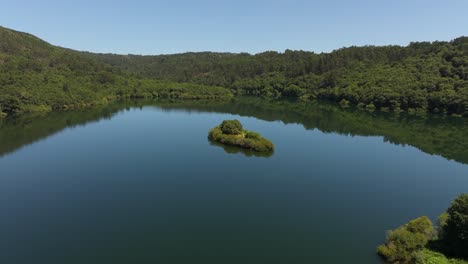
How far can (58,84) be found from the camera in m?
121

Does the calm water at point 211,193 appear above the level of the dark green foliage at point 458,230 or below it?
below

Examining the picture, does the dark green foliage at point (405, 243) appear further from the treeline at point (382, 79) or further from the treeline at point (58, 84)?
the treeline at point (58, 84)

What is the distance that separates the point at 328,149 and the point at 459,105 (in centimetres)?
6271

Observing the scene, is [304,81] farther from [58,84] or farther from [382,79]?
[58,84]

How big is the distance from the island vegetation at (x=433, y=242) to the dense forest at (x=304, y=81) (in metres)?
89.7

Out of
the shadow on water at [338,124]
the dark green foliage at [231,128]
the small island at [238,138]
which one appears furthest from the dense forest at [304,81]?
the dark green foliage at [231,128]

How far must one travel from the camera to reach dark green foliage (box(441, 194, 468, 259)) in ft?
74.7

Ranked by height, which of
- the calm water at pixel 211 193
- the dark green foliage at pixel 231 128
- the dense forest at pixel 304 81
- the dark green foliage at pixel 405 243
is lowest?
the calm water at pixel 211 193

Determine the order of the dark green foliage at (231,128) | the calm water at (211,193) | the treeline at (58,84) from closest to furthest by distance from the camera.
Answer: the calm water at (211,193) < the dark green foliage at (231,128) < the treeline at (58,84)

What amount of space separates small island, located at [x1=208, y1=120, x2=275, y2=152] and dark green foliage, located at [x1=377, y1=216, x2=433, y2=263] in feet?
105

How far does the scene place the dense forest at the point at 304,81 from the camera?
108625 mm

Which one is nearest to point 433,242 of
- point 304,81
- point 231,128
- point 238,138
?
point 238,138

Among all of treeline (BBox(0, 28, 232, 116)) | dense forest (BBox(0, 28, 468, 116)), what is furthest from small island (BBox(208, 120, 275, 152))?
dense forest (BBox(0, 28, 468, 116))

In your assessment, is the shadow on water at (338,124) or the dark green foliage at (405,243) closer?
the dark green foliage at (405,243)
